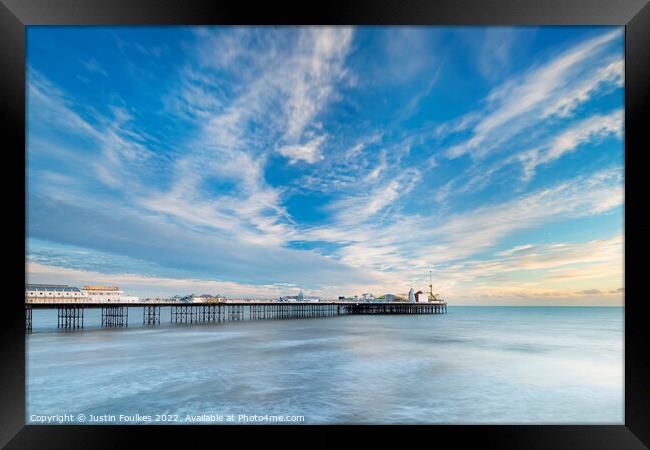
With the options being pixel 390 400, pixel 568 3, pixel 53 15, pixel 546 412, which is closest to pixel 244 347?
pixel 390 400

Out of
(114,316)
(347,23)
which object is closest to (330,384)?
(347,23)

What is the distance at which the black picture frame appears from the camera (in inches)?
102

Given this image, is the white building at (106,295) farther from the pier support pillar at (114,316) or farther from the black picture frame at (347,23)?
the black picture frame at (347,23)

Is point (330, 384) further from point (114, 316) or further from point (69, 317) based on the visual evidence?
point (114, 316)

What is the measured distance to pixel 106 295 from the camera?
1002 inches

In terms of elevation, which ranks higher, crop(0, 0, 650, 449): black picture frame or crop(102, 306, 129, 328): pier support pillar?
crop(0, 0, 650, 449): black picture frame

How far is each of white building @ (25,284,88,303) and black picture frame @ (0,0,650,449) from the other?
930 inches

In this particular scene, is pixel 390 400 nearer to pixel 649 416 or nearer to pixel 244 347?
pixel 649 416

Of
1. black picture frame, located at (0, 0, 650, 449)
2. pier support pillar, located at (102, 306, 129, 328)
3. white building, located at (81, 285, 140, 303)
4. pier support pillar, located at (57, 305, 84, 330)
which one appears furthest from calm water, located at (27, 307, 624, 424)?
white building, located at (81, 285, 140, 303)

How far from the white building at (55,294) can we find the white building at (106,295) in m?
0.53

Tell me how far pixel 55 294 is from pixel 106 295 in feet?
10.7

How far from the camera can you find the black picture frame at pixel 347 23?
260 centimetres

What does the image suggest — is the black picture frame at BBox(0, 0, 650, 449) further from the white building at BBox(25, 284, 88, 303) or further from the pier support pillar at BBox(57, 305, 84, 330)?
the white building at BBox(25, 284, 88, 303)

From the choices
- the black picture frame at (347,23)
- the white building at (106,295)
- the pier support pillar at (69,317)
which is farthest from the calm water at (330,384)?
the white building at (106,295)
